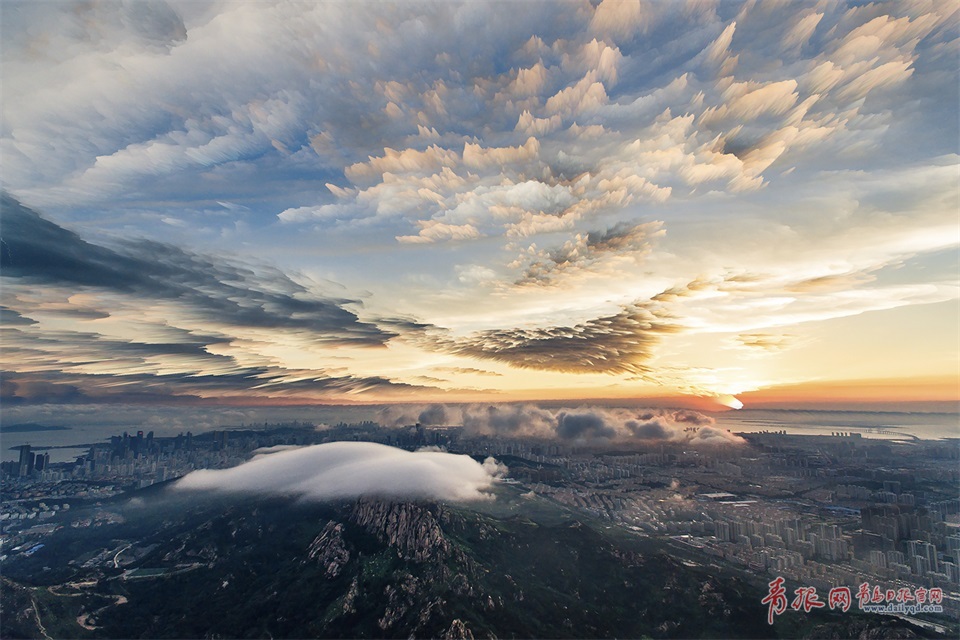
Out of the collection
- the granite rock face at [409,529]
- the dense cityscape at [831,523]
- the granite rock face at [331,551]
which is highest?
the dense cityscape at [831,523]

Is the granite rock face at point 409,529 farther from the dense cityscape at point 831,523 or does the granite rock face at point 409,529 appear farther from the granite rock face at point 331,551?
the dense cityscape at point 831,523

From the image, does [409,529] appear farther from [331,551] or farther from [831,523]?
[831,523]

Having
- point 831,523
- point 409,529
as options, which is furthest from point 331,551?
point 831,523

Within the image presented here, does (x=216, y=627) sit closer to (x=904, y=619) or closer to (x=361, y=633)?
(x=361, y=633)

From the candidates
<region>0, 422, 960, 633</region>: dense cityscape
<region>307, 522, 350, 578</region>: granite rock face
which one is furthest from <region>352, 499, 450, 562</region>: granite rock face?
<region>0, 422, 960, 633</region>: dense cityscape

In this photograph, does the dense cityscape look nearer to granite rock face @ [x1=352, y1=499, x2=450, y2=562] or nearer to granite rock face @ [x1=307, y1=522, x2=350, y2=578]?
granite rock face @ [x1=307, y1=522, x2=350, y2=578]

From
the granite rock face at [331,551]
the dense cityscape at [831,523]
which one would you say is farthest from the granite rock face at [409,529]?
the dense cityscape at [831,523]

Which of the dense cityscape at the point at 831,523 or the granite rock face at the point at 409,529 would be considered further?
the granite rock face at the point at 409,529

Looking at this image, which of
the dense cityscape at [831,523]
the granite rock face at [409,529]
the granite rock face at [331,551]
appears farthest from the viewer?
the granite rock face at [409,529]

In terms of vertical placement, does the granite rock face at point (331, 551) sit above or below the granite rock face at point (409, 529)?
below

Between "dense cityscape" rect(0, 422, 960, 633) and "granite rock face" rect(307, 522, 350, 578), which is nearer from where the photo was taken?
"dense cityscape" rect(0, 422, 960, 633)

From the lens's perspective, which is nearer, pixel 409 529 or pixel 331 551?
pixel 331 551
